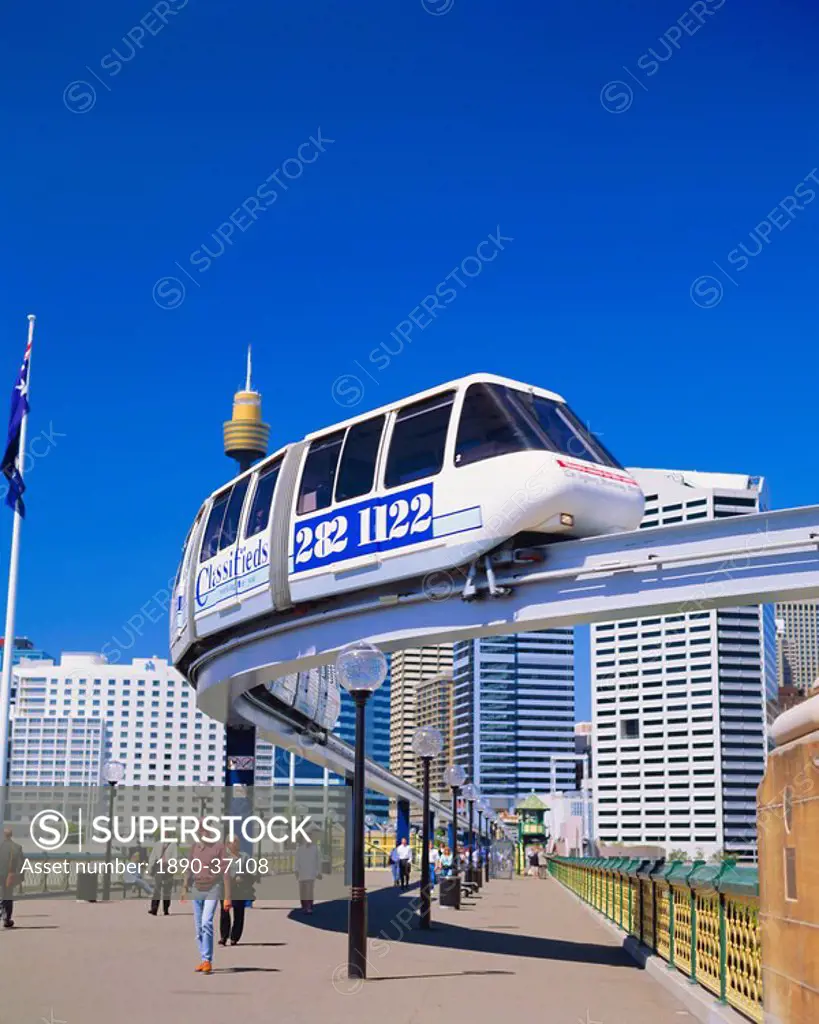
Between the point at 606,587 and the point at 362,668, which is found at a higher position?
the point at 606,587

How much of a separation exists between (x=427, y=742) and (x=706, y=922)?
462 inches

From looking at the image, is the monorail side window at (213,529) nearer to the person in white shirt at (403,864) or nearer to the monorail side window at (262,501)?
the monorail side window at (262,501)

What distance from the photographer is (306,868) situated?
25.5 metres

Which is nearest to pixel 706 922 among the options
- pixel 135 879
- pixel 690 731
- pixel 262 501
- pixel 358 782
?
pixel 358 782

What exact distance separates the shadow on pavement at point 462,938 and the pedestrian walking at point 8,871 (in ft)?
17.3

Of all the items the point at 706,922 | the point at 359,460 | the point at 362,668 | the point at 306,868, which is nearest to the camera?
the point at 706,922

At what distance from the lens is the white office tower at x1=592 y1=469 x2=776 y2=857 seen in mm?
184375

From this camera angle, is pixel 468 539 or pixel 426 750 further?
pixel 426 750

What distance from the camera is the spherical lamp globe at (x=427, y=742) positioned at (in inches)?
911

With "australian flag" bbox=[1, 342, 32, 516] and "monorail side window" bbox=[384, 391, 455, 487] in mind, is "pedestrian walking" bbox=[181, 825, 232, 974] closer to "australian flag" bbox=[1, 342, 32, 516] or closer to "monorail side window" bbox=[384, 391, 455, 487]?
"monorail side window" bbox=[384, 391, 455, 487]

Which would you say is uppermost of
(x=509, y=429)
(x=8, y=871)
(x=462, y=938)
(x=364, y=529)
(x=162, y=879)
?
(x=509, y=429)

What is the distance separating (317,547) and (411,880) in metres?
35.6

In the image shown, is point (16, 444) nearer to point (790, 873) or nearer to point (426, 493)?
point (426, 493)

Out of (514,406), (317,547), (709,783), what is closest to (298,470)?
(317,547)
